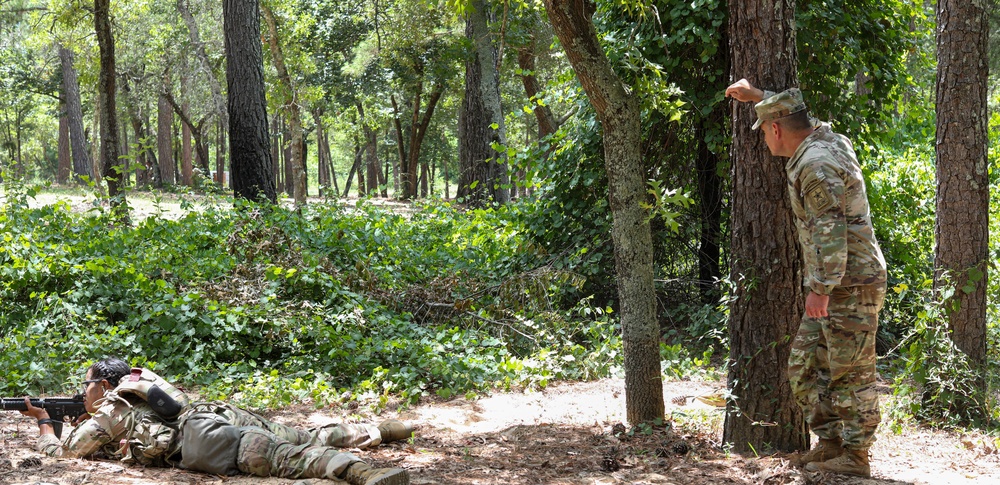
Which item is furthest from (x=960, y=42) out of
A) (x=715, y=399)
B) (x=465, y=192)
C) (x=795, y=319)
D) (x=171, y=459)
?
(x=465, y=192)

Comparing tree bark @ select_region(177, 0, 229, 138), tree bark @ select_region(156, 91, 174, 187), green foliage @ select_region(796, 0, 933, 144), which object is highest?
tree bark @ select_region(177, 0, 229, 138)

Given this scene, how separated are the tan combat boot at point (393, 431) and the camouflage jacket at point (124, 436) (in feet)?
4.18

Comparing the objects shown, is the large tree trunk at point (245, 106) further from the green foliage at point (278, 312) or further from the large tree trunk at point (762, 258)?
the large tree trunk at point (762, 258)

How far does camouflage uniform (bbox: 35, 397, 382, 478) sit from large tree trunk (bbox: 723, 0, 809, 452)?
2.48 metres

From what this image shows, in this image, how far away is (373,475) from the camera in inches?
157

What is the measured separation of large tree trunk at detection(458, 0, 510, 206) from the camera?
47.0 feet

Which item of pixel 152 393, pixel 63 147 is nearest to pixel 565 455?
pixel 152 393

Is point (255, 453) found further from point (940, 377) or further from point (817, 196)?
point (940, 377)

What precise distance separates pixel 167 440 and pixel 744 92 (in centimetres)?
386

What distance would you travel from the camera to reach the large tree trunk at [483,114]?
1434 cm

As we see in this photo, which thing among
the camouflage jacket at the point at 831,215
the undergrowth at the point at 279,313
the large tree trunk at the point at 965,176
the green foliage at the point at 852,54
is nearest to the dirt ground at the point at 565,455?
the undergrowth at the point at 279,313

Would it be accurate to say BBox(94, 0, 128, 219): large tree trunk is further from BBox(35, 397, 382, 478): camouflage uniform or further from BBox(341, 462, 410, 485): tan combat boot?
BBox(341, 462, 410, 485): tan combat boot

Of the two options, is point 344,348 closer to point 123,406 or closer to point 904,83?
point 123,406

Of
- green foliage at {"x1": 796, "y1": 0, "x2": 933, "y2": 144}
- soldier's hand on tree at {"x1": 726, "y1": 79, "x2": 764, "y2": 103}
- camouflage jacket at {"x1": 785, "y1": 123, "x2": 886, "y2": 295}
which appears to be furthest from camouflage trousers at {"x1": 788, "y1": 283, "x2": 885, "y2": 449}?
green foliage at {"x1": 796, "y1": 0, "x2": 933, "y2": 144}
